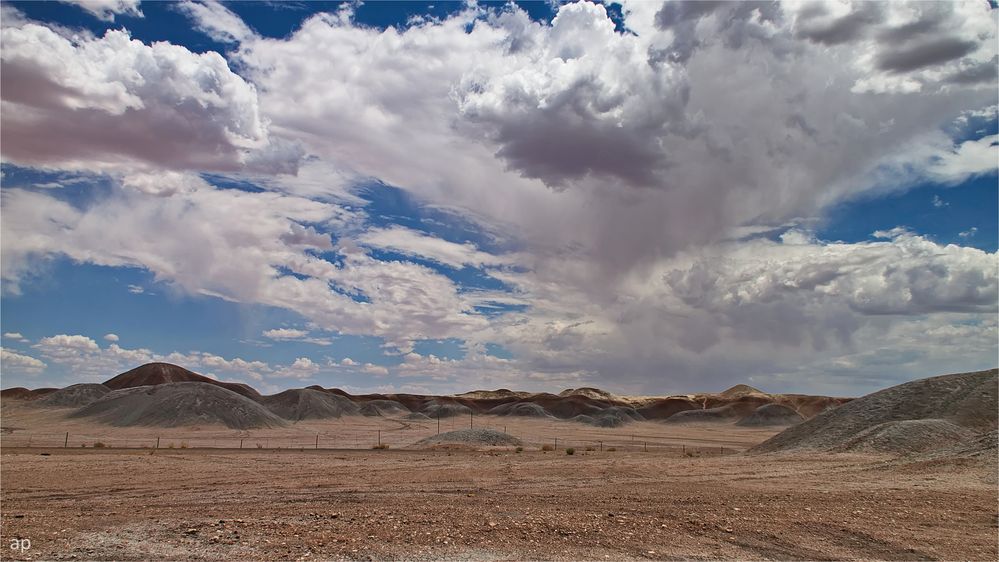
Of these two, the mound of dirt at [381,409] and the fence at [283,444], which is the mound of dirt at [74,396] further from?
the fence at [283,444]

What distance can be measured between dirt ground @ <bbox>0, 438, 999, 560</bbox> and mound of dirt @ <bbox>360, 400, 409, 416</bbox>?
149 m

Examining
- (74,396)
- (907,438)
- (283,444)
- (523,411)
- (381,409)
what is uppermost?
(74,396)

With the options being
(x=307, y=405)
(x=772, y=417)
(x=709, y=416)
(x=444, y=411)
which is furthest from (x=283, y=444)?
(x=709, y=416)

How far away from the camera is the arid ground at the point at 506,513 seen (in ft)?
45.1

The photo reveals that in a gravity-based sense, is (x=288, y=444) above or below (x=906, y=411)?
below

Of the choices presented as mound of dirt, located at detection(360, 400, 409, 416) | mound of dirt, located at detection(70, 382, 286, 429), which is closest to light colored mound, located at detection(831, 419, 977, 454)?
mound of dirt, located at detection(70, 382, 286, 429)

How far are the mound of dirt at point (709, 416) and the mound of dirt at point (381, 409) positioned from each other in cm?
7399

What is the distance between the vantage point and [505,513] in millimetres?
17625

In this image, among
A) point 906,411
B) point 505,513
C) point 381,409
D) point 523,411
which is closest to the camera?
point 505,513

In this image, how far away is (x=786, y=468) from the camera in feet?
108

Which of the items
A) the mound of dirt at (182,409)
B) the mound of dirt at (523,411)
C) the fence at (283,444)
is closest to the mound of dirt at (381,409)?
the mound of dirt at (523,411)

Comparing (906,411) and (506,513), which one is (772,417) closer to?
(906,411)

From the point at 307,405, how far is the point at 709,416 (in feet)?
339

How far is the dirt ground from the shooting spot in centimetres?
1373
